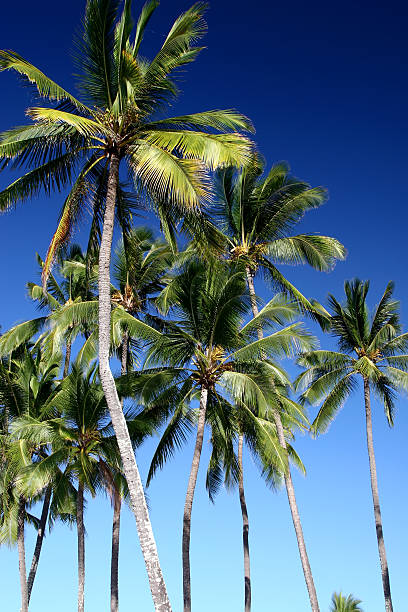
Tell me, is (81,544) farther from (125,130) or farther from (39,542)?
(125,130)

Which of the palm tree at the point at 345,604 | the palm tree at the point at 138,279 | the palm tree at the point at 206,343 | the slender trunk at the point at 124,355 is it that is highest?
the palm tree at the point at 138,279

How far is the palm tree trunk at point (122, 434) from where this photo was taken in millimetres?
11344

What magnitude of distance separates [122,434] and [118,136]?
6.00m

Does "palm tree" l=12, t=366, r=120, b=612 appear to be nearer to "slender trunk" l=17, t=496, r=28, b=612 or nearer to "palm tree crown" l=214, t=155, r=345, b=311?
"slender trunk" l=17, t=496, r=28, b=612

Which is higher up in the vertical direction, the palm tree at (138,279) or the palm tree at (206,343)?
the palm tree at (138,279)

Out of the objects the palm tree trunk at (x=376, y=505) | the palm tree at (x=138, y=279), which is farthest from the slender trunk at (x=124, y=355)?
the palm tree trunk at (x=376, y=505)

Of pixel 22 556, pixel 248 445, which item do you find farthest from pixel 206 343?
pixel 22 556

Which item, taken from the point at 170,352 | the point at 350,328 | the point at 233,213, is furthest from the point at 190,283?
the point at 350,328

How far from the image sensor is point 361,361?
25328 mm

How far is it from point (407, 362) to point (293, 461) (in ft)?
18.4

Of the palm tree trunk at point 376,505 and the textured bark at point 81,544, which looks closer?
the textured bark at point 81,544

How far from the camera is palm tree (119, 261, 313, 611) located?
19109 mm

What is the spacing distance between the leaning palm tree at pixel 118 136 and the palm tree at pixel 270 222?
27.6ft

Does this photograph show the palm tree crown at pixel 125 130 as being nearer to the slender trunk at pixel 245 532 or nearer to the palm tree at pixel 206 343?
the palm tree at pixel 206 343
